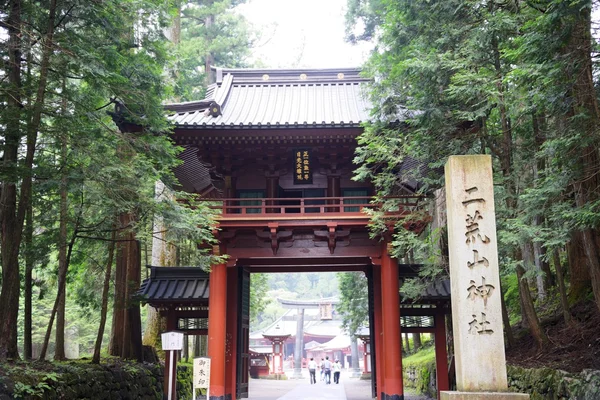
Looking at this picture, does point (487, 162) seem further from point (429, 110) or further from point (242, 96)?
point (242, 96)

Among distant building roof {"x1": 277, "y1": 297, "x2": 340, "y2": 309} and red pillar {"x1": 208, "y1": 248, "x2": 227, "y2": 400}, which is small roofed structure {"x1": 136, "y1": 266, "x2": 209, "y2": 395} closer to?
red pillar {"x1": 208, "y1": 248, "x2": 227, "y2": 400}

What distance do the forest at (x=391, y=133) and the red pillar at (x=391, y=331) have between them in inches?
29.1

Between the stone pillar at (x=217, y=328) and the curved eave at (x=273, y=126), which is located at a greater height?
the curved eave at (x=273, y=126)

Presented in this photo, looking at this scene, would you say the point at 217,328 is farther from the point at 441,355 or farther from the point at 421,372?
the point at 421,372

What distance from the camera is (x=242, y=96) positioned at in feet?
57.8

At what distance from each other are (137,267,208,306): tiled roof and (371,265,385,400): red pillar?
4.68 meters

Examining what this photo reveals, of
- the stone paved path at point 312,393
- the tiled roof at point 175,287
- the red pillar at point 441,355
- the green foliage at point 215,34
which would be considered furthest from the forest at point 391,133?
the green foliage at point 215,34

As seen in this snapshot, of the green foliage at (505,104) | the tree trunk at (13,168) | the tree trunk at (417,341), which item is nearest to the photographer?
the tree trunk at (13,168)

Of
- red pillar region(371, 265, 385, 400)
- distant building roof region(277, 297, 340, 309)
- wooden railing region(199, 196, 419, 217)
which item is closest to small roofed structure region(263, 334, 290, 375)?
distant building roof region(277, 297, 340, 309)

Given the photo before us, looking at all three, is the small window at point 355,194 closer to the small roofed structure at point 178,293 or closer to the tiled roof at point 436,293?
the tiled roof at point 436,293

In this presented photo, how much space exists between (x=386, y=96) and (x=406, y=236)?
3.03 meters

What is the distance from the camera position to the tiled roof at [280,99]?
1452 centimetres

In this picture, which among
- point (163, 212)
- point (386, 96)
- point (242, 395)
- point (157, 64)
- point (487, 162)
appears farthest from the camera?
point (242, 395)

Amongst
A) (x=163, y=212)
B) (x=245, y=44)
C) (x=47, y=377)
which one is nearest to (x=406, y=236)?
(x=163, y=212)
